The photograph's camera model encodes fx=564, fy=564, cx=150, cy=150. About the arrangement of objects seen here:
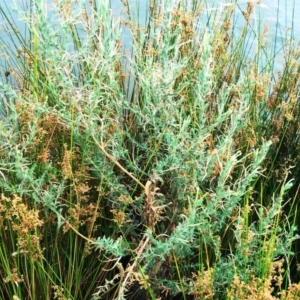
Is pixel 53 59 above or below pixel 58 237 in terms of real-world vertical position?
above

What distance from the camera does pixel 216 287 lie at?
1.67 m

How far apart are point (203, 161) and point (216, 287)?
0.38 m

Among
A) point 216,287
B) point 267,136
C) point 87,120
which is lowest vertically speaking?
point 216,287

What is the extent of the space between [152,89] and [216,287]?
2.01ft

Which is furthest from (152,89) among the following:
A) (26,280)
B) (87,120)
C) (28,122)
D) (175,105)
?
(26,280)

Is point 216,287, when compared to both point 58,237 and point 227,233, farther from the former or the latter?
point 58,237

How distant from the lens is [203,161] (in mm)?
1604

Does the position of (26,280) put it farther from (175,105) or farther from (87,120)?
(175,105)

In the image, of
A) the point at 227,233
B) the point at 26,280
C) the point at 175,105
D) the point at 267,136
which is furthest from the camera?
the point at 267,136

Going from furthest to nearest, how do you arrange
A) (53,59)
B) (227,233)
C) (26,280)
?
(227,233) < (26,280) < (53,59)

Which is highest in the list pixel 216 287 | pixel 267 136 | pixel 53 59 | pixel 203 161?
pixel 53 59

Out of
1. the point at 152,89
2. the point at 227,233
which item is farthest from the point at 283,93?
the point at 152,89

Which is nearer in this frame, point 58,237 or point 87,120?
point 87,120

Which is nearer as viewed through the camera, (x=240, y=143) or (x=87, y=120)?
(x=87, y=120)
